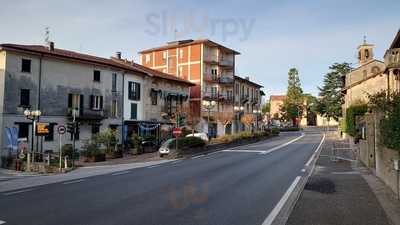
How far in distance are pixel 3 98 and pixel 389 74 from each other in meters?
30.4

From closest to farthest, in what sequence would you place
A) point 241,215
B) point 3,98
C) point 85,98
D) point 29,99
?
1. point 241,215
2. point 3,98
3. point 29,99
4. point 85,98

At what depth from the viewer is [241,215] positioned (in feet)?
27.2

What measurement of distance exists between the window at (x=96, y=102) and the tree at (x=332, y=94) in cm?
4589

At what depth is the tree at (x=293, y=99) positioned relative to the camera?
93188mm

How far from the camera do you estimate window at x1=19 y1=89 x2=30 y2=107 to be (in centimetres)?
2873

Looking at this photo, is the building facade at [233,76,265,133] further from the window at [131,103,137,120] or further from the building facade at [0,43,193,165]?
the building facade at [0,43,193,165]

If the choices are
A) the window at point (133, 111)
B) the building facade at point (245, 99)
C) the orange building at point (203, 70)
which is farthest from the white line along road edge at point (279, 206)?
the building facade at point (245, 99)

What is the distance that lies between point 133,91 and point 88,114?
7.15m

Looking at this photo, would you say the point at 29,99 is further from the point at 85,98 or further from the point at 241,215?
the point at 241,215

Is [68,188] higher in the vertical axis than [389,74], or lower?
lower

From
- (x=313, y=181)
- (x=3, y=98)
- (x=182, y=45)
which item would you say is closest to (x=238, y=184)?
(x=313, y=181)

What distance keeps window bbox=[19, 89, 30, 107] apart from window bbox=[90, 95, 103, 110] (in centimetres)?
641

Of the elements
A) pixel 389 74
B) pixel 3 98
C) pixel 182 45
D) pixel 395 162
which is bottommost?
pixel 395 162

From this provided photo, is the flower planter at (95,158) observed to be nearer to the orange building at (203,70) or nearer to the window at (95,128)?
the window at (95,128)
